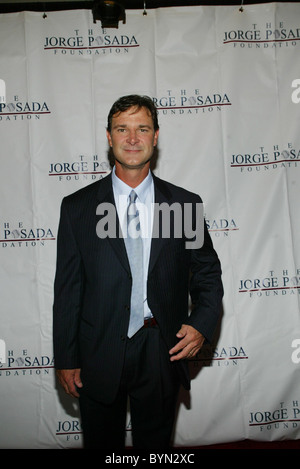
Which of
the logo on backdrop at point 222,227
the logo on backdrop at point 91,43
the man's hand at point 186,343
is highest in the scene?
the logo on backdrop at point 91,43

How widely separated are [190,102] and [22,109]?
99cm

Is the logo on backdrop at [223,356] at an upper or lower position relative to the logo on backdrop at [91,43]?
lower

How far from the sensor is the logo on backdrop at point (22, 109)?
222 cm

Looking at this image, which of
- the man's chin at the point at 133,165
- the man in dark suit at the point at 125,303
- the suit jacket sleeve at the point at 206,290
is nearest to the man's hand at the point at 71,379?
the man in dark suit at the point at 125,303

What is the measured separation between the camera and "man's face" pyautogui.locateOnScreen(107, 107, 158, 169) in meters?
1.47

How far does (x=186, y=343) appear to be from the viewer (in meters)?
1.41

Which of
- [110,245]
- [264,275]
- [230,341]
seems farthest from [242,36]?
[230,341]

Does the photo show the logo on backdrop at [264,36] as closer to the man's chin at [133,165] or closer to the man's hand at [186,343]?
the man's chin at [133,165]

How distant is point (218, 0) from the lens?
2258 mm

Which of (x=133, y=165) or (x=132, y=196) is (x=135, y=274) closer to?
(x=132, y=196)

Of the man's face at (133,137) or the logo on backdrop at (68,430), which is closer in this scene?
the man's face at (133,137)
